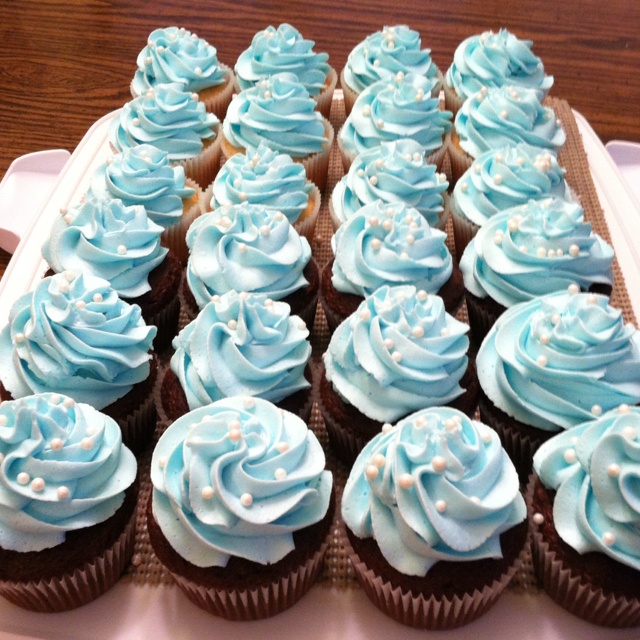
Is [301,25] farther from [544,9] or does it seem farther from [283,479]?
[283,479]

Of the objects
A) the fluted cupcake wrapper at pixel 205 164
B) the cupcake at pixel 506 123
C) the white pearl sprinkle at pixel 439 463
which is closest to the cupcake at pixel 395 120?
the cupcake at pixel 506 123

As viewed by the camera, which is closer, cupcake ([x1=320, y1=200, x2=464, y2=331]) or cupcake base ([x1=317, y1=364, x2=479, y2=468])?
cupcake base ([x1=317, y1=364, x2=479, y2=468])

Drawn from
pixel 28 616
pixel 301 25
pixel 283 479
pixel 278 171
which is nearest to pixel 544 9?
pixel 301 25

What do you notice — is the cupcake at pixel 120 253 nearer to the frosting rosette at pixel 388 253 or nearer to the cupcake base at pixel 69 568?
the frosting rosette at pixel 388 253

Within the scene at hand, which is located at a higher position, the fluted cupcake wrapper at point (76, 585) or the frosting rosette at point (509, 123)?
the frosting rosette at point (509, 123)

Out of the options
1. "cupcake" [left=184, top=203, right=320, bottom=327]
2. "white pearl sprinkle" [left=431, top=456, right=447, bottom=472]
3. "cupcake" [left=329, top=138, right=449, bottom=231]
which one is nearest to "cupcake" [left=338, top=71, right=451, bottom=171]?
"cupcake" [left=329, top=138, right=449, bottom=231]

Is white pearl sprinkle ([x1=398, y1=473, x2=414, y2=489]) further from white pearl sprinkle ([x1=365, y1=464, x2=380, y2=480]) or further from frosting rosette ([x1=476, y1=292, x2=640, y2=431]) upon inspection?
frosting rosette ([x1=476, y1=292, x2=640, y2=431])
